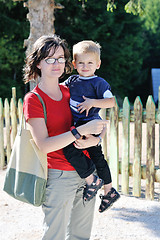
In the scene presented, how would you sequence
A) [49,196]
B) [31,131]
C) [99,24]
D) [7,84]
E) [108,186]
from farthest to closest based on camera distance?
[99,24] → [7,84] → [108,186] → [49,196] → [31,131]

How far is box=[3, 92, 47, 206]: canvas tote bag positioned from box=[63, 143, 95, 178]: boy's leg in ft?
0.51

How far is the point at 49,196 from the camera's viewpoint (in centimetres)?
202

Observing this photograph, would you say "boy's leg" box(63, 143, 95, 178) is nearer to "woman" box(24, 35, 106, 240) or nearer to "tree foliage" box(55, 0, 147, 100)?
"woman" box(24, 35, 106, 240)

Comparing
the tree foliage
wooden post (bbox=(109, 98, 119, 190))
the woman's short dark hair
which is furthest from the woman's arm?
the tree foliage

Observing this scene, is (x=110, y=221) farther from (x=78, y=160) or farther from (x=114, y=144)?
(x=78, y=160)

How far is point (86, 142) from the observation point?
201cm

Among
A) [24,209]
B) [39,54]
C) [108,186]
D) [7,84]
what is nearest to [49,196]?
[108,186]

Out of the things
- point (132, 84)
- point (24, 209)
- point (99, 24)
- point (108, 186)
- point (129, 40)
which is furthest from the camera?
point (132, 84)

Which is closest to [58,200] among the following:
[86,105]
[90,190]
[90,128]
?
[90,190]

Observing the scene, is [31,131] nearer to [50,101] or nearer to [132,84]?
[50,101]

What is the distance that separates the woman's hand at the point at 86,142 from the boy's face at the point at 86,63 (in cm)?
49

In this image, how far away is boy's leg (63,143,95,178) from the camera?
6.62 feet

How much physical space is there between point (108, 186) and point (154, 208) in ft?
6.66

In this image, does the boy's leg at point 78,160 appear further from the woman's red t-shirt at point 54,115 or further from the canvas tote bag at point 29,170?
the canvas tote bag at point 29,170
